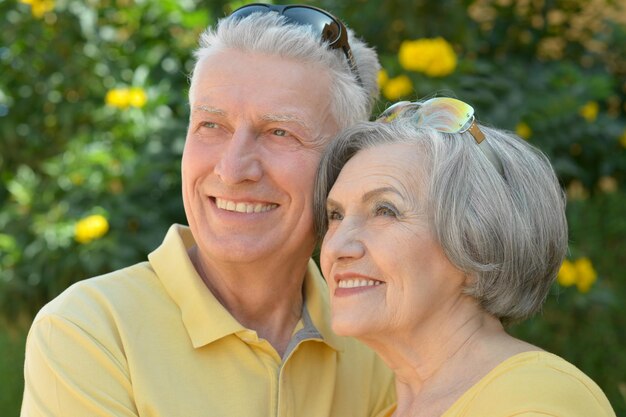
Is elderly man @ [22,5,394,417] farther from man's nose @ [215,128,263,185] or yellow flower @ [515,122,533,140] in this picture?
yellow flower @ [515,122,533,140]

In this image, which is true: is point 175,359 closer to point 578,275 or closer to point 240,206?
point 240,206

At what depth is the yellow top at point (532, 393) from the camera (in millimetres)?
2158

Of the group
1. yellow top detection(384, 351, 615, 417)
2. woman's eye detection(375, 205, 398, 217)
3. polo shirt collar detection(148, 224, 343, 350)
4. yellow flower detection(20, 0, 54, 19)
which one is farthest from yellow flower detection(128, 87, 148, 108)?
yellow top detection(384, 351, 615, 417)

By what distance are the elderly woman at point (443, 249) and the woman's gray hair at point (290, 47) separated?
29 centimetres

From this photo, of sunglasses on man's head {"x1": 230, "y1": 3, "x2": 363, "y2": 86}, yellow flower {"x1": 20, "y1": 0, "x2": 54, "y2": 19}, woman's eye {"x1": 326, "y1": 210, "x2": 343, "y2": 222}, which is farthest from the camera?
yellow flower {"x1": 20, "y1": 0, "x2": 54, "y2": 19}

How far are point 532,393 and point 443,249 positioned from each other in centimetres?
41

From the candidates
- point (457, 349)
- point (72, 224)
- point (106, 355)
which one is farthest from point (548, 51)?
point (106, 355)

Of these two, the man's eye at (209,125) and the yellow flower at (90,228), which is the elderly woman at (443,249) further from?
the yellow flower at (90,228)

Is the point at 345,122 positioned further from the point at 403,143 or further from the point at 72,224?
the point at 72,224

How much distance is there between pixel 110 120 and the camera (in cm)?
477

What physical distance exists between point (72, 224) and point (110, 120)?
1.99 ft

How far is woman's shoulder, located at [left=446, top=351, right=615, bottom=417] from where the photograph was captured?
7.09ft

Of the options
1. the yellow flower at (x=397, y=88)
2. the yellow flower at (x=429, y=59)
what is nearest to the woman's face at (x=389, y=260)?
the yellow flower at (x=397, y=88)

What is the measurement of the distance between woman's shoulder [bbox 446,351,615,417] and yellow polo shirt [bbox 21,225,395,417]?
531 mm
